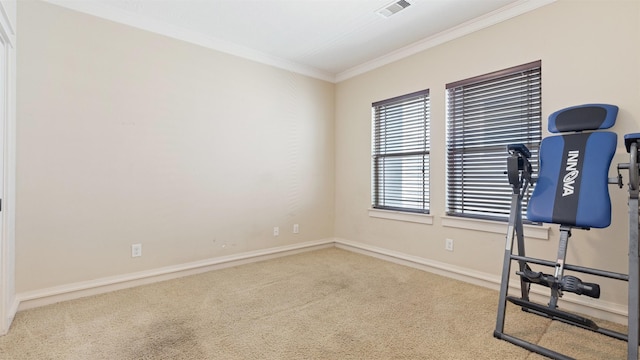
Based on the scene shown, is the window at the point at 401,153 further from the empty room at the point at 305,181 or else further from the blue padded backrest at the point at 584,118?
the blue padded backrest at the point at 584,118

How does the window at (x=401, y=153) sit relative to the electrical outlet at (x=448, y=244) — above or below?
above

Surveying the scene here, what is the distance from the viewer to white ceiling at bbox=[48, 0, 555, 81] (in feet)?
8.98

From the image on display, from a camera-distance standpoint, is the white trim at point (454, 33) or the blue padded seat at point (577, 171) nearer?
the blue padded seat at point (577, 171)

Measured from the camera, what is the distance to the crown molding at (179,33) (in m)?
2.69

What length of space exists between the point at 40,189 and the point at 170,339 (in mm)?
1729

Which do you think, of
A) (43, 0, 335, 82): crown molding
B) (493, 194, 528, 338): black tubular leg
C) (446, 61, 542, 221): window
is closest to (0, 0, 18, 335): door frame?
(43, 0, 335, 82): crown molding

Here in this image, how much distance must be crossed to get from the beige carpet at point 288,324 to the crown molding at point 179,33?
2.53 metres

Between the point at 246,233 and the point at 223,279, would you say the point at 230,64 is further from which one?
the point at 223,279

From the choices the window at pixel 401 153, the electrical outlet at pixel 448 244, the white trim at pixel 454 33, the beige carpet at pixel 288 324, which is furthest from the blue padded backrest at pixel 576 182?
the window at pixel 401 153

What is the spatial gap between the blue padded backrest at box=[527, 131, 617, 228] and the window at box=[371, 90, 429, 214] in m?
1.42

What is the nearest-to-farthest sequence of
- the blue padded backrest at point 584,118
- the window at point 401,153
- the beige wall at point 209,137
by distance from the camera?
the blue padded backrest at point 584,118 → the beige wall at point 209,137 → the window at point 401,153

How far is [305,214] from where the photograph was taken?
171 inches

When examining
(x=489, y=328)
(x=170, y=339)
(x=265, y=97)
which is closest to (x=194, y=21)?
(x=265, y=97)

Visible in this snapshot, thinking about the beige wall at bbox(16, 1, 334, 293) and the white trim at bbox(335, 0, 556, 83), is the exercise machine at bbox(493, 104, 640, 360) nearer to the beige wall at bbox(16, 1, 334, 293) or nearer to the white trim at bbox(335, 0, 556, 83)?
the white trim at bbox(335, 0, 556, 83)
